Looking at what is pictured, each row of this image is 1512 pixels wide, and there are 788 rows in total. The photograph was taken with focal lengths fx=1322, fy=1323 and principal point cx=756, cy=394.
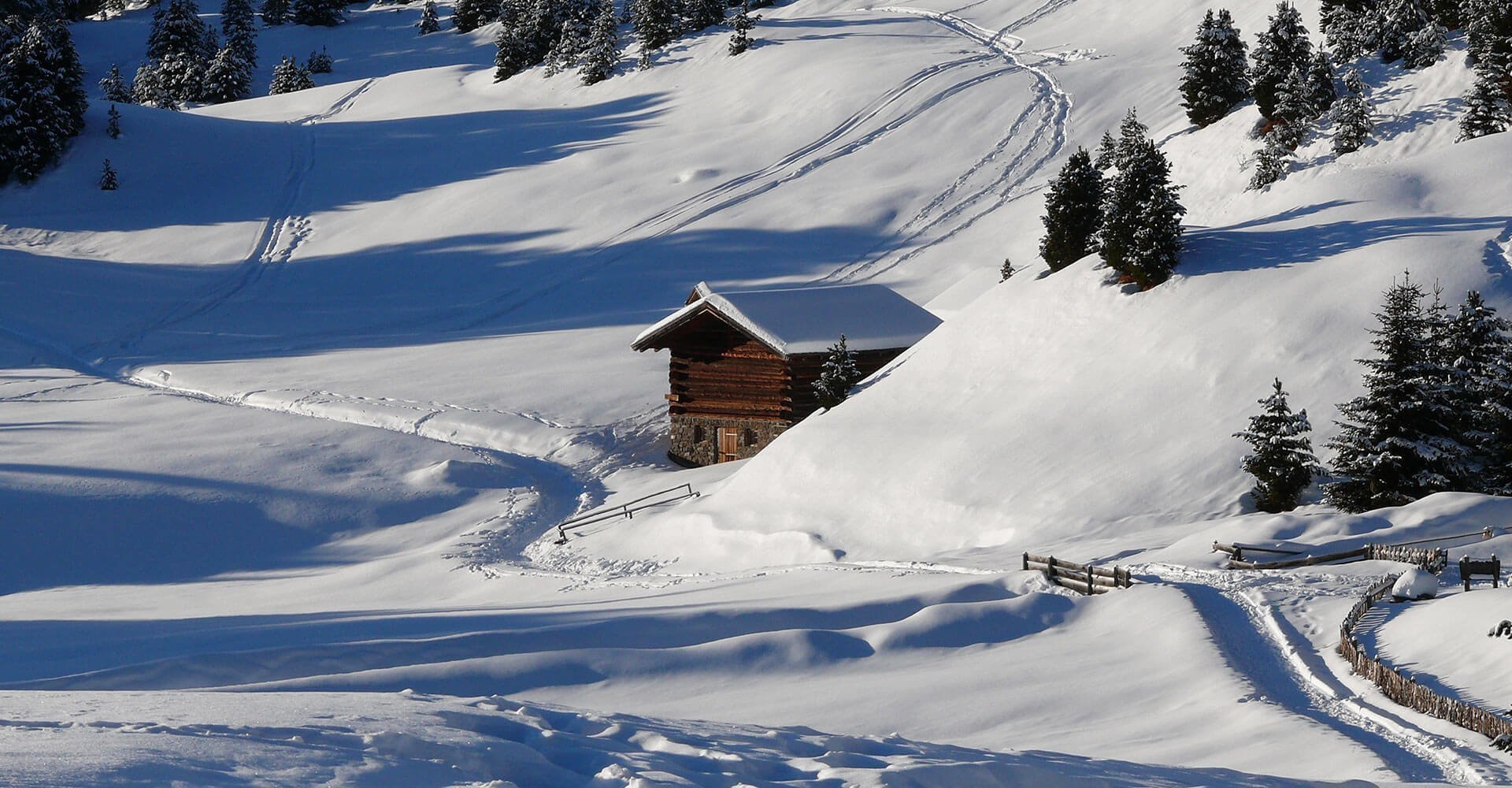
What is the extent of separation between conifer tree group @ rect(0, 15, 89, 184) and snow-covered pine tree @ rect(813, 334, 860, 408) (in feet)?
168

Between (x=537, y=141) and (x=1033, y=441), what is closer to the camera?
(x=1033, y=441)

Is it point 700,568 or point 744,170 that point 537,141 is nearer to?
point 744,170

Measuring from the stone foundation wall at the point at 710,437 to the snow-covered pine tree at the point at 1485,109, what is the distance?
19.8 meters

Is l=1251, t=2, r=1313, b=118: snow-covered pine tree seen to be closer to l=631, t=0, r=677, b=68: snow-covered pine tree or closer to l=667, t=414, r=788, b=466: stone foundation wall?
l=667, t=414, r=788, b=466: stone foundation wall

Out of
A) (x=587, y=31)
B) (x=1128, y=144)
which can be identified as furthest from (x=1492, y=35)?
(x=587, y=31)

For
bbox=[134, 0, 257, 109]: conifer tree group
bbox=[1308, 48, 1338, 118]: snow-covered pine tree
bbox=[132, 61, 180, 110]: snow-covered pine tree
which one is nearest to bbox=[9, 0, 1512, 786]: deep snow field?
bbox=[1308, 48, 1338, 118]: snow-covered pine tree

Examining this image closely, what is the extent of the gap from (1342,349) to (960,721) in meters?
15.5

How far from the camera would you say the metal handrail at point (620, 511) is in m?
33.0

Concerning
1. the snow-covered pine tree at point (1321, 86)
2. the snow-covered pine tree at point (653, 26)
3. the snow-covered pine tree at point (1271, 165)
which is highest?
the snow-covered pine tree at point (653, 26)

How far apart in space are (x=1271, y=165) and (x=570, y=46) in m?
53.1

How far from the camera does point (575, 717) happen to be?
11.6 m

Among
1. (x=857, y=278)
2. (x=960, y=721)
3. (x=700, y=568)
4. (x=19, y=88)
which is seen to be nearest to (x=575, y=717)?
(x=960, y=721)

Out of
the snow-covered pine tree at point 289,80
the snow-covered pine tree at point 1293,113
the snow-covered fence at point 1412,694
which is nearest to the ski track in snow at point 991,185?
the snow-covered pine tree at point 1293,113

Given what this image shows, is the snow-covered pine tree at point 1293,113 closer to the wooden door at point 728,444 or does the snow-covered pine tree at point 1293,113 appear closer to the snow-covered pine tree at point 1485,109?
the snow-covered pine tree at point 1485,109
